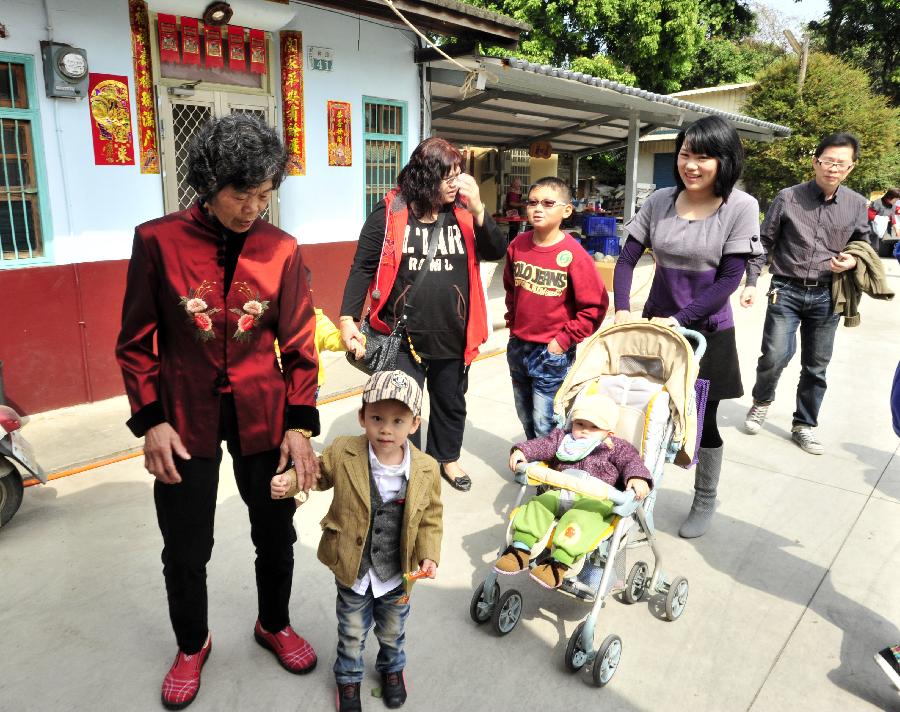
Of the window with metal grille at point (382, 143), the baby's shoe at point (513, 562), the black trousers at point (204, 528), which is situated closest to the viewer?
the black trousers at point (204, 528)

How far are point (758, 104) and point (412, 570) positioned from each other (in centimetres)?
1858

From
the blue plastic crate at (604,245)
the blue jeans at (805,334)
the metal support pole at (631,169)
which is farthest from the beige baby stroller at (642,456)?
the blue plastic crate at (604,245)

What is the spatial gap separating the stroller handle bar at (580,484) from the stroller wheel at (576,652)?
0.52 meters

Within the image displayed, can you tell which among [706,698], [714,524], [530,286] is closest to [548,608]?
[706,698]

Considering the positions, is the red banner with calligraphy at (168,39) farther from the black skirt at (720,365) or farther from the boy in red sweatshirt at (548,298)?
the black skirt at (720,365)

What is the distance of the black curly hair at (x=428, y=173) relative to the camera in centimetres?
366

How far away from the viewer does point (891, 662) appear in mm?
2680

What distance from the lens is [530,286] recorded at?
411cm

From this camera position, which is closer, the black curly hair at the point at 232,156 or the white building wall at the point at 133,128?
the black curly hair at the point at 232,156

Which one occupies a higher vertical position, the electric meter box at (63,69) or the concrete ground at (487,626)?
the electric meter box at (63,69)

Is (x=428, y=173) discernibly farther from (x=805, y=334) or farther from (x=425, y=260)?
(x=805, y=334)

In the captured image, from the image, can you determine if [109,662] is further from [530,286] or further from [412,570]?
[530,286]

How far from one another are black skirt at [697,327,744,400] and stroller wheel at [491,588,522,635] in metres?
1.47

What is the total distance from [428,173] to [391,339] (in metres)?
0.88
